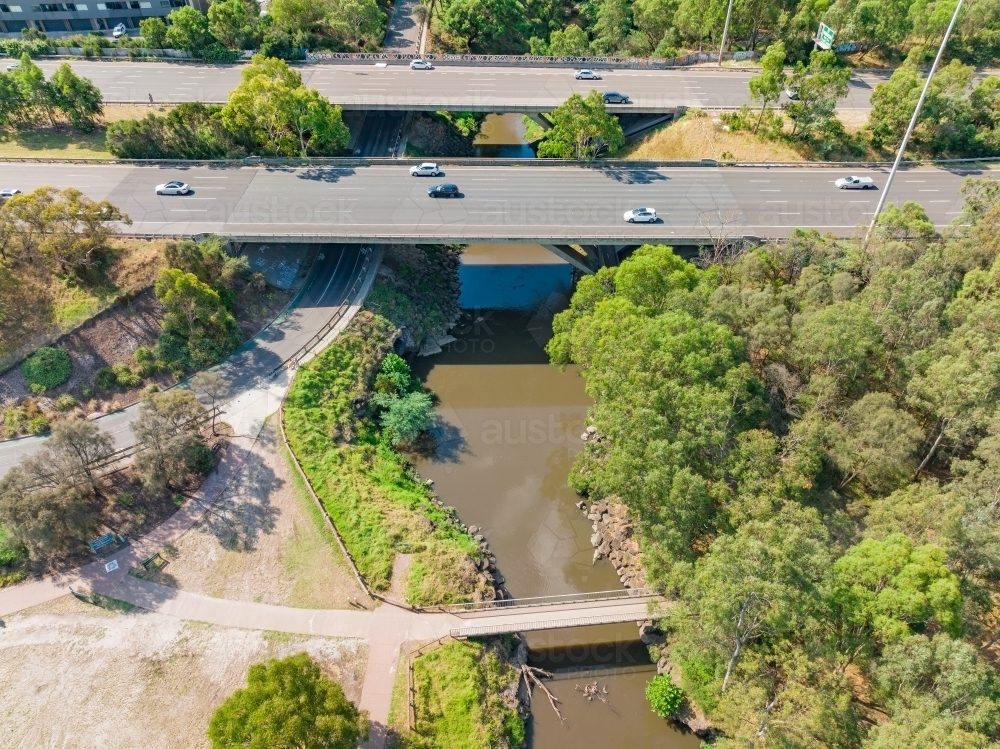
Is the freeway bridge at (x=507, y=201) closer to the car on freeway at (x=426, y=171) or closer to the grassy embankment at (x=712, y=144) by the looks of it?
the car on freeway at (x=426, y=171)

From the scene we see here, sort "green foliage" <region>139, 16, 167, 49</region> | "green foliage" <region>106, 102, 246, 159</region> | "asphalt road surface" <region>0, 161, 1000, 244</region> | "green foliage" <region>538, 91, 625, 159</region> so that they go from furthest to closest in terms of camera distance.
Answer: "green foliage" <region>139, 16, 167, 49</region>, "green foliage" <region>538, 91, 625, 159</region>, "green foliage" <region>106, 102, 246, 159</region>, "asphalt road surface" <region>0, 161, 1000, 244</region>

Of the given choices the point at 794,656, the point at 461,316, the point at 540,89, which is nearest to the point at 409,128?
the point at 540,89

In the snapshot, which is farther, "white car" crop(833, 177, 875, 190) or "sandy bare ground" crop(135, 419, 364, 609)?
"white car" crop(833, 177, 875, 190)

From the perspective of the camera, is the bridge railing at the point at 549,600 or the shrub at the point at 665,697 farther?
the bridge railing at the point at 549,600

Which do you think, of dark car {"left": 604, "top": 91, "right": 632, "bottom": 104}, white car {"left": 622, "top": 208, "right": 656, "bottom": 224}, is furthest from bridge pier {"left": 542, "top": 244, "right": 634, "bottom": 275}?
dark car {"left": 604, "top": 91, "right": 632, "bottom": 104}

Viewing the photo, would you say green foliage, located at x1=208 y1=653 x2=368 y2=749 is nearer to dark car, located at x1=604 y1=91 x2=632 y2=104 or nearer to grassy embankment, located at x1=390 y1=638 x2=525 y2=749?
grassy embankment, located at x1=390 y1=638 x2=525 y2=749

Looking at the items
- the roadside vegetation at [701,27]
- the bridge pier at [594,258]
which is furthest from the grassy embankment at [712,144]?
the roadside vegetation at [701,27]
